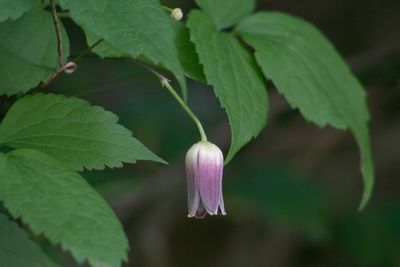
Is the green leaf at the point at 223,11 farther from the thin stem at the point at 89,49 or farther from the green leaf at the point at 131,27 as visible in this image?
the green leaf at the point at 131,27

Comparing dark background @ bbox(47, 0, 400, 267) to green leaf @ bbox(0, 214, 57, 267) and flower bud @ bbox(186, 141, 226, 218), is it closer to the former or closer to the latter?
flower bud @ bbox(186, 141, 226, 218)

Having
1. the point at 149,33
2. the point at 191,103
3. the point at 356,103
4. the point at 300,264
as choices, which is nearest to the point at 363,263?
the point at 300,264

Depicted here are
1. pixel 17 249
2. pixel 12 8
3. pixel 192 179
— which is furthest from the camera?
pixel 192 179

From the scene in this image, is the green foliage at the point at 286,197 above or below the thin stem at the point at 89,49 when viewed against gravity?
below

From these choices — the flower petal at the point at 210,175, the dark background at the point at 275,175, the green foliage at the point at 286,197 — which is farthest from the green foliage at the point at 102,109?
the green foliage at the point at 286,197

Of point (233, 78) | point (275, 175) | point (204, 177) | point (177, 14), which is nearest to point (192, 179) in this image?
point (204, 177)

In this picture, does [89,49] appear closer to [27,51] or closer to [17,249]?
[27,51]
